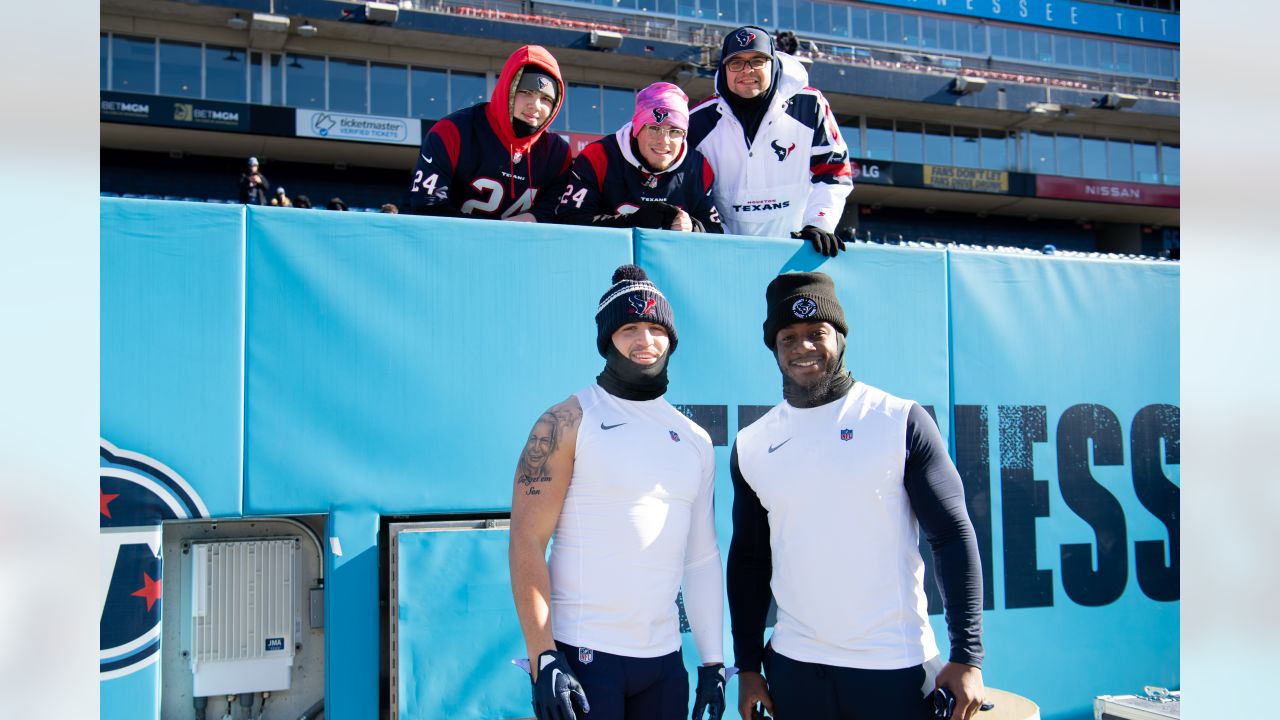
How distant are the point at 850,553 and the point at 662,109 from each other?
220 centimetres

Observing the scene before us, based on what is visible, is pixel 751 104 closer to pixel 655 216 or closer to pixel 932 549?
pixel 655 216

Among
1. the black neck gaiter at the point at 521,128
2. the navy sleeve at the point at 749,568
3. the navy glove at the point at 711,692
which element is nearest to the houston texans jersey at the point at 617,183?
the black neck gaiter at the point at 521,128

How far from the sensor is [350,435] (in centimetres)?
358

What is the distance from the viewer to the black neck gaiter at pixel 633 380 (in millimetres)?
2807

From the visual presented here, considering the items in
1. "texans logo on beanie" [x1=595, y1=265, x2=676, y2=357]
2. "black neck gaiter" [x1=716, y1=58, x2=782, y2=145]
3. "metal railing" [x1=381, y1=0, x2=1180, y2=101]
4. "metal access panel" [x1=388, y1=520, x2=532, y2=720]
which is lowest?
"metal access panel" [x1=388, y1=520, x2=532, y2=720]

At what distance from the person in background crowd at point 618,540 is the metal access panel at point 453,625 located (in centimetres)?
94

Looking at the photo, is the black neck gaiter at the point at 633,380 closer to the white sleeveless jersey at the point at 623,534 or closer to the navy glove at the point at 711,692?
the white sleeveless jersey at the point at 623,534

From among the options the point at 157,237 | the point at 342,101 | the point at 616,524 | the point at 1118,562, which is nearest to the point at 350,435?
the point at 157,237

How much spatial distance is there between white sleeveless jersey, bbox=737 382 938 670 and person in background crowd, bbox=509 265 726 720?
245 mm

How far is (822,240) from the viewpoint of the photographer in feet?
13.9

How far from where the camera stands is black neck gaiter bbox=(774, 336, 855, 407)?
9.39 ft

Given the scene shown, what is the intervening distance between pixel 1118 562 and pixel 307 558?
3.57 metres

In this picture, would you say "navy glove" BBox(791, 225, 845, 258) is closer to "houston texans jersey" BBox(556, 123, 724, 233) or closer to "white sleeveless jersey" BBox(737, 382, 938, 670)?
"houston texans jersey" BBox(556, 123, 724, 233)

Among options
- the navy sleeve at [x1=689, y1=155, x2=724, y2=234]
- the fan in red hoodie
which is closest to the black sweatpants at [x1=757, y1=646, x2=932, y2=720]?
the fan in red hoodie
